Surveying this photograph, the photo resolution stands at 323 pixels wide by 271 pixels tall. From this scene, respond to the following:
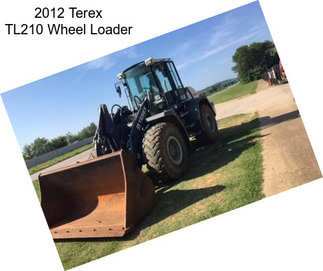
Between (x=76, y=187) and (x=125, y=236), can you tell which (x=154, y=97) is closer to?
(x=76, y=187)

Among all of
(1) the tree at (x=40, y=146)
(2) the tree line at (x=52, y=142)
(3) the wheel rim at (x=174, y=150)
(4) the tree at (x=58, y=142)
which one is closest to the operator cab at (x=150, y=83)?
(3) the wheel rim at (x=174, y=150)

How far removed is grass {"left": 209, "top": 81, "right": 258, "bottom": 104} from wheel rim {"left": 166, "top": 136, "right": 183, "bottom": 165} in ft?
41.8

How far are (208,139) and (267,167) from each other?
296 cm

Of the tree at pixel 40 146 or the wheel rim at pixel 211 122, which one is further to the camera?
the tree at pixel 40 146

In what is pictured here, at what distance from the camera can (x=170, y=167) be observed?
534cm

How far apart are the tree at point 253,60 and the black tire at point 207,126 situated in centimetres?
786

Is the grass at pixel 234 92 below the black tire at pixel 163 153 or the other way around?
the other way around

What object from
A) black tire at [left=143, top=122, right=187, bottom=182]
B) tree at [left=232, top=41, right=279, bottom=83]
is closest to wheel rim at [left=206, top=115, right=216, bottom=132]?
black tire at [left=143, top=122, right=187, bottom=182]

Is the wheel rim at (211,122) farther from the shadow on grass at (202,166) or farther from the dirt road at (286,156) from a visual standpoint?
the dirt road at (286,156)

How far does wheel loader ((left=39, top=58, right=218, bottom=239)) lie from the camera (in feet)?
14.3

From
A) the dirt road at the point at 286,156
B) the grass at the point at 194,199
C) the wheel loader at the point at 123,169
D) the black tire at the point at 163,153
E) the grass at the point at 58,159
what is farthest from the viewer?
the grass at the point at 58,159

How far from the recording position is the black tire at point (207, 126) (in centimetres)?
758

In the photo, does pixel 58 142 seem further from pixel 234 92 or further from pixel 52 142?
pixel 234 92

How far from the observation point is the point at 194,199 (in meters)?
4.56
